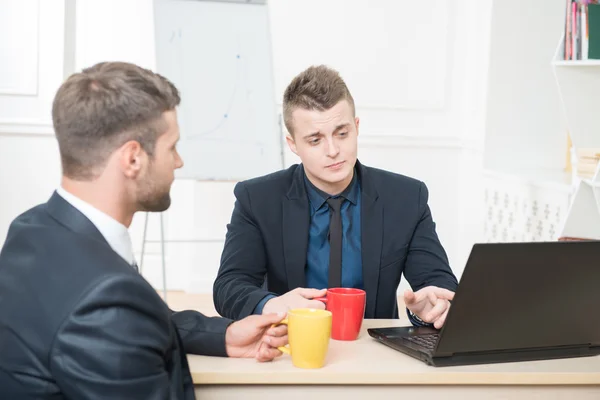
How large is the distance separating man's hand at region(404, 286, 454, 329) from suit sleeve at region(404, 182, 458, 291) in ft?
1.17

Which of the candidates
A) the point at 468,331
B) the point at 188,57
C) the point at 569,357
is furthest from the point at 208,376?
the point at 188,57

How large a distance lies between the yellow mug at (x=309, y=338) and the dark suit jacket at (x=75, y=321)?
0.88 feet

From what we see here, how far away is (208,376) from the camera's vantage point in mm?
1320

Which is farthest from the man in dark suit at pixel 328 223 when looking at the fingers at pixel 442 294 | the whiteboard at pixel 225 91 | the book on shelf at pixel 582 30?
the whiteboard at pixel 225 91

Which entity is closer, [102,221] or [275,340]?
[102,221]

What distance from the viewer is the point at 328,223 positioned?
6.95 ft

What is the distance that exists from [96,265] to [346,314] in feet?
2.00

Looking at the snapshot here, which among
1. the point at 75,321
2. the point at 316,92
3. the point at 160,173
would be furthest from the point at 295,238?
the point at 75,321

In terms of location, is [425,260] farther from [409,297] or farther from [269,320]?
[269,320]

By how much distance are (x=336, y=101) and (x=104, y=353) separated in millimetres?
1142

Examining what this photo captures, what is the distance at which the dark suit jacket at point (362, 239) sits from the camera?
6.75 feet

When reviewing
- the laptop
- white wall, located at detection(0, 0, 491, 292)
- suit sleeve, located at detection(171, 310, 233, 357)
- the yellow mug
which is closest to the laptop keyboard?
the laptop

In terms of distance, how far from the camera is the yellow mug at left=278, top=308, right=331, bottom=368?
53.3 inches

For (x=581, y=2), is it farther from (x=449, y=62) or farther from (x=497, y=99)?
(x=449, y=62)
